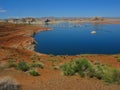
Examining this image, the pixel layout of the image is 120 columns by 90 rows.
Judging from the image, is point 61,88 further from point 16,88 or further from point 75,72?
point 75,72

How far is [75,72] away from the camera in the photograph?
12.4 meters

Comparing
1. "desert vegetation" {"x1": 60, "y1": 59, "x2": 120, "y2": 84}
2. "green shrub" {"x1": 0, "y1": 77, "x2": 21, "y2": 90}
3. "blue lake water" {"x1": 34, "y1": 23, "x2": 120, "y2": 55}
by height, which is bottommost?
"blue lake water" {"x1": 34, "y1": 23, "x2": 120, "y2": 55}

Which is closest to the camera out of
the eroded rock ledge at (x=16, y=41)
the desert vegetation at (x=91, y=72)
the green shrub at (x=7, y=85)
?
the green shrub at (x=7, y=85)

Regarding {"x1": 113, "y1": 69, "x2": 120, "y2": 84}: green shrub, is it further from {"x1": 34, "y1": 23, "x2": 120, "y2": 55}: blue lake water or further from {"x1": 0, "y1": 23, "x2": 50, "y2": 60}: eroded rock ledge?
{"x1": 34, "y1": 23, "x2": 120, "y2": 55}: blue lake water

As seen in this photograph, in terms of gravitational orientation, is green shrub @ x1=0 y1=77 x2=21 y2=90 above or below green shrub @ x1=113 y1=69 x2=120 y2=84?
above

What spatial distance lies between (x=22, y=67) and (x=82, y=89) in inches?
188

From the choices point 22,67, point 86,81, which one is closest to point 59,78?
point 86,81

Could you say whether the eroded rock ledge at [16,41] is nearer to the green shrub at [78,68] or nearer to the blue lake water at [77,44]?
the blue lake water at [77,44]

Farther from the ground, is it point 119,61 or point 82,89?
point 82,89

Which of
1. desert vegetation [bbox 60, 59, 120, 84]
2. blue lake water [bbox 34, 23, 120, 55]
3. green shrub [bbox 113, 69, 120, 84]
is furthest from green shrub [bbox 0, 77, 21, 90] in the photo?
blue lake water [bbox 34, 23, 120, 55]

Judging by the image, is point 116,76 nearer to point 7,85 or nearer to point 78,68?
point 78,68

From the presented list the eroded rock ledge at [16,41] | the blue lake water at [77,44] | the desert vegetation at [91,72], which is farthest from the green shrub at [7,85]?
the blue lake water at [77,44]

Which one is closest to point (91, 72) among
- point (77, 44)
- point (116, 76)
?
point (116, 76)

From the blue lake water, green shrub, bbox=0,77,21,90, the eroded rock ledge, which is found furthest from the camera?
the blue lake water
